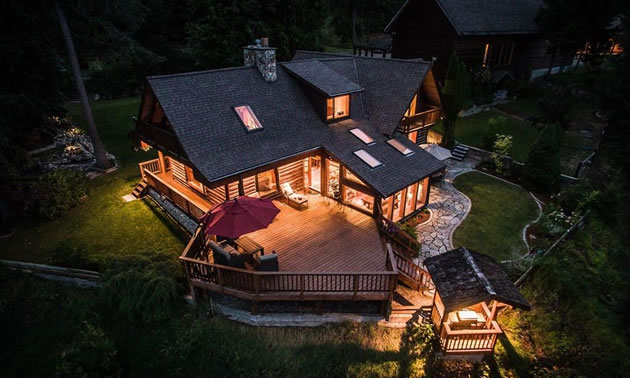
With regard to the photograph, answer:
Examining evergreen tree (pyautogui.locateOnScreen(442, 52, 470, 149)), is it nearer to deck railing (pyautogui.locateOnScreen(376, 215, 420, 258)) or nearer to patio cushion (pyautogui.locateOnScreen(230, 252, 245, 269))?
deck railing (pyautogui.locateOnScreen(376, 215, 420, 258))

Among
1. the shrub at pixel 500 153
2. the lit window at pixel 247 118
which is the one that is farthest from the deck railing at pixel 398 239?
the shrub at pixel 500 153

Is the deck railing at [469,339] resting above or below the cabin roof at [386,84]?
below

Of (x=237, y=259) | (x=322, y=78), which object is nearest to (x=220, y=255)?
(x=237, y=259)

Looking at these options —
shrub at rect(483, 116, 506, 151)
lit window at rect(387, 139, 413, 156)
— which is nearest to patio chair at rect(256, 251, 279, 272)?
lit window at rect(387, 139, 413, 156)

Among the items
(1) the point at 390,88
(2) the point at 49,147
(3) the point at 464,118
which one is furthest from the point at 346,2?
(2) the point at 49,147

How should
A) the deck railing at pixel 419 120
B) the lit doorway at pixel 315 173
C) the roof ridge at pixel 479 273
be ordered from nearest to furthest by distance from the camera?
1. the roof ridge at pixel 479 273
2. the lit doorway at pixel 315 173
3. the deck railing at pixel 419 120

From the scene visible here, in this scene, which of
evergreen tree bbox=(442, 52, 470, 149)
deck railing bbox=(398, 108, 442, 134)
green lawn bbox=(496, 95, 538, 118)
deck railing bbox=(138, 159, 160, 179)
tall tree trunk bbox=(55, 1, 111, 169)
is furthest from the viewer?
green lawn bbox=(496, 95, 538, 118)

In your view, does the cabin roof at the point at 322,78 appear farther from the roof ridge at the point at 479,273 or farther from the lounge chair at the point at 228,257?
the roof ridge at the point at 479,273
